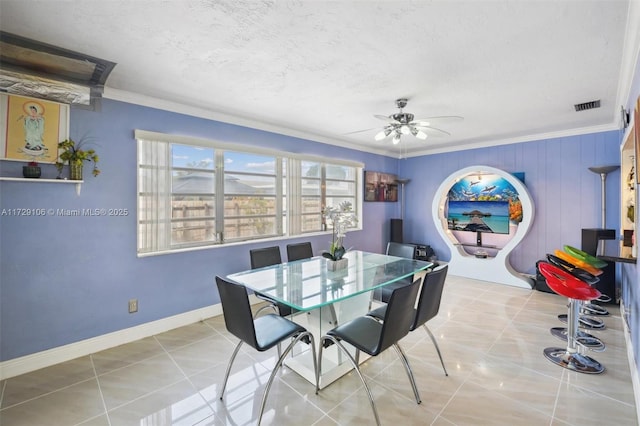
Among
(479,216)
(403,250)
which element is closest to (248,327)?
(403,250)

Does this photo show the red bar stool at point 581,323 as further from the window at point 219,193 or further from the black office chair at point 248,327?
the window at point 219,193

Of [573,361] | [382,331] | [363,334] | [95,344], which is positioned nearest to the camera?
[382,331]

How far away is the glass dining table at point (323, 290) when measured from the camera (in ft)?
6.71

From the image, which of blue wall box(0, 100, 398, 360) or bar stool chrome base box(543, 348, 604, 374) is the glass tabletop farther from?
bar stool chrome base box(543, 348, 604, 374)

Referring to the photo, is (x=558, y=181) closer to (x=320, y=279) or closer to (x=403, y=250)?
(x=403, y=250)

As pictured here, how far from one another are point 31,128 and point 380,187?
510cm

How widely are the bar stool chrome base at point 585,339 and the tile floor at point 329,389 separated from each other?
0.07 m

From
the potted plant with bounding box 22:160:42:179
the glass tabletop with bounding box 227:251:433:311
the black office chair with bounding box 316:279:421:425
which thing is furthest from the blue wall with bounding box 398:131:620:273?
the potted plant with bounding box 22:160:42:179

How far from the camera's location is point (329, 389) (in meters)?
2.12

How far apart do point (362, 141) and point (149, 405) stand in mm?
4636

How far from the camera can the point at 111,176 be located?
9.12 ft

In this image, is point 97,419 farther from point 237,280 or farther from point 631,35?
point 631,35

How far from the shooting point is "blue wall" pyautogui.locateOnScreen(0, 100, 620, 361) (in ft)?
7.68

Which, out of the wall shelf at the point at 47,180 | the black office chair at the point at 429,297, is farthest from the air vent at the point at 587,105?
the wall shelf at the point at 47,180
